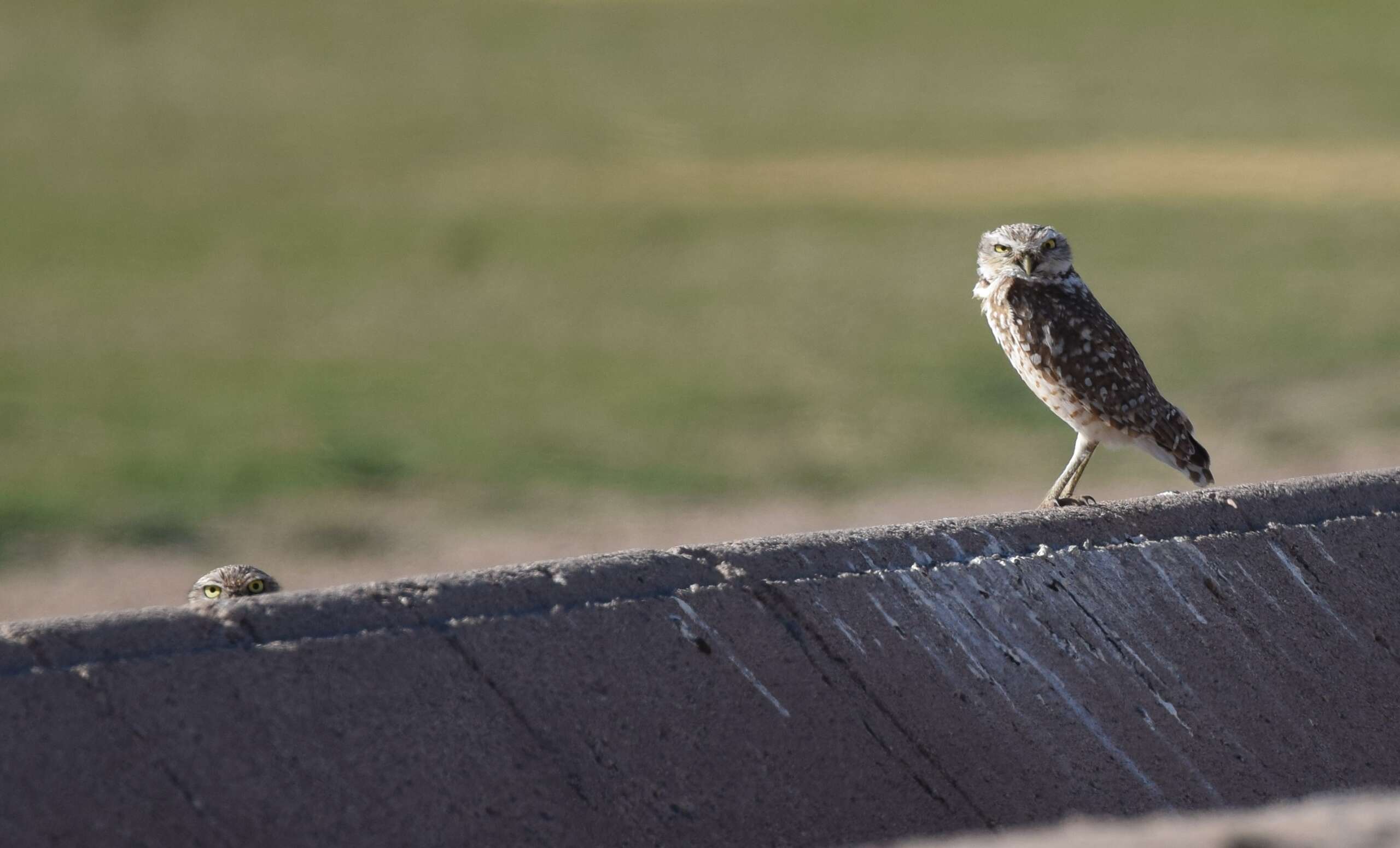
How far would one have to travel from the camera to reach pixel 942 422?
27812mm

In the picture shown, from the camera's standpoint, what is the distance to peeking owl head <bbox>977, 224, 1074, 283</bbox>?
7809 millimetres

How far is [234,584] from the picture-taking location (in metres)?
6.62

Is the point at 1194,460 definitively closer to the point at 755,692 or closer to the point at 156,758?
the point at 755,692

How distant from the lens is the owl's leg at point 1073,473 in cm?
723

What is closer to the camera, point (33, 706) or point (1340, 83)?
point (33, 706)

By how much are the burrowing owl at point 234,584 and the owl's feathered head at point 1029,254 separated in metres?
3.10

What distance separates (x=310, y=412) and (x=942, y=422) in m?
8.85

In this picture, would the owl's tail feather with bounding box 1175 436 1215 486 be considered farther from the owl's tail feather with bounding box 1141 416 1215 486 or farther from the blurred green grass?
the blurred green grass

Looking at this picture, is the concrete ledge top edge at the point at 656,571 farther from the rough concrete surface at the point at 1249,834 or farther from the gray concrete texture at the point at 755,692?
the rough concrete surface at the point at 1249,834

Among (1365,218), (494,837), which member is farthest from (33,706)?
(1365,218)

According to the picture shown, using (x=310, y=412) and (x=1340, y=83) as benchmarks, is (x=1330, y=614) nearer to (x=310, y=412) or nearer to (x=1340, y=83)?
(x=310, y=412)

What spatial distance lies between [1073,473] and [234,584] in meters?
3.06

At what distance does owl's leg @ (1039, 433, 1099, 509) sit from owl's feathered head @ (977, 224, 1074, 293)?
25.6 inches

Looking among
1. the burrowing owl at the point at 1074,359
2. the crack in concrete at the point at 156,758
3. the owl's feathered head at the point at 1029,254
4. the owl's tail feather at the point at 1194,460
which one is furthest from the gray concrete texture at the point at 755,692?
the owl's feathered head at the point at 1029,254
